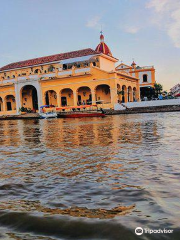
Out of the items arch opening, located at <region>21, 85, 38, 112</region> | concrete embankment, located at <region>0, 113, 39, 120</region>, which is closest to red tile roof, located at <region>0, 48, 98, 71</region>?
arch opening, located at <region>21, 85, 38, 112</region>

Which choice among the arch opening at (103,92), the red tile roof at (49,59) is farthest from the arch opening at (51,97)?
the arch opening at (103,92)

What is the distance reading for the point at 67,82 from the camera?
38.2 metres

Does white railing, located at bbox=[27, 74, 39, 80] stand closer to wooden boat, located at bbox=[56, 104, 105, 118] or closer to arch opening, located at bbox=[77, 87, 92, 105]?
arch opening, located at bbox=[77, 87, 92, 105]

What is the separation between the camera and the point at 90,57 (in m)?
38.1

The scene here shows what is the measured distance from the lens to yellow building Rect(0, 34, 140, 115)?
36.4 meters

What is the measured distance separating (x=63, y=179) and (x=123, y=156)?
1825 millimetres

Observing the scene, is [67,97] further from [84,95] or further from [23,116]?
[23,116]

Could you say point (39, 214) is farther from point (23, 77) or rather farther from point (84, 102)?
point (23, 77)

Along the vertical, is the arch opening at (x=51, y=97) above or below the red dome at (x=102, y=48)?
below

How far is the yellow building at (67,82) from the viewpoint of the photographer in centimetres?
3641

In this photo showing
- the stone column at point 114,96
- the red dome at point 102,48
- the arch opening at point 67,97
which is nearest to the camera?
the stone column at point 114,96

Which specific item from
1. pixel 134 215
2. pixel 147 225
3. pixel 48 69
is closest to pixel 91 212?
pixel 134 215

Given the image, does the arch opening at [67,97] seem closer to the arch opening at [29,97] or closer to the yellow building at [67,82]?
the yellow building at [67,82]

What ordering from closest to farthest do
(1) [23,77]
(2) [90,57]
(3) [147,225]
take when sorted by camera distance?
1. (3) [147,225]
2. (2) [90,57]
3. (1) [23,77]
